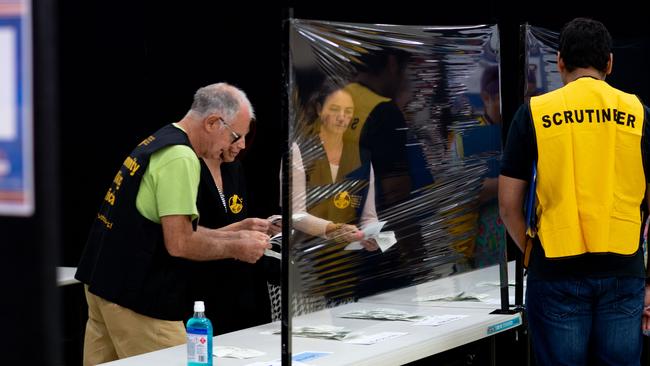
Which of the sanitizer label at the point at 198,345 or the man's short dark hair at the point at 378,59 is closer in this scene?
the sanitizer label at the point at 198,345

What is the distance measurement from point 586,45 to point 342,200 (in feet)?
2.42

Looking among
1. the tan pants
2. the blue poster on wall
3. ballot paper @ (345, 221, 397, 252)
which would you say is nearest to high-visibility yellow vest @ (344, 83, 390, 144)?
ballot paper @ (345, 221, 397, 252)

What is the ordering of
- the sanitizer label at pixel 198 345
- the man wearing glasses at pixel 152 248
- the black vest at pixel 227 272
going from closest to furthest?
the sanitizer label at pixel 198 345 → the man wearing glasses at pixel 152 248 → the black vest at pixel 227 272

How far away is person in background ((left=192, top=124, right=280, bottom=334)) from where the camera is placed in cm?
317

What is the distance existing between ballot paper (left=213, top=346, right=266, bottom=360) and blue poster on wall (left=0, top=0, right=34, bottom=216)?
1.82 metres

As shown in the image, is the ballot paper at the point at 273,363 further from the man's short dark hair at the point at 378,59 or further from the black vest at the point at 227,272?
the man's short dark hair at the point at 378,59

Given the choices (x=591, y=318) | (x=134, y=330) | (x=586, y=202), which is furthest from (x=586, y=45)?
(x=134, y=330)

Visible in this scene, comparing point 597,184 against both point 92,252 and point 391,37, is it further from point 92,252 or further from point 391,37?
point 92,252

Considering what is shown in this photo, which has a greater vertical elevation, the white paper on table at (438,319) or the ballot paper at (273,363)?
the white paper on table at (438,319)

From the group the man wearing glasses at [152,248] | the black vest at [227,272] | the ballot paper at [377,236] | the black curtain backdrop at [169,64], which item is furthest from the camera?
the black curtain backdrop at [169,64]

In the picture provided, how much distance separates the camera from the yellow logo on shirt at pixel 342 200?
2550 mm

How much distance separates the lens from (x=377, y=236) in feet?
9.00

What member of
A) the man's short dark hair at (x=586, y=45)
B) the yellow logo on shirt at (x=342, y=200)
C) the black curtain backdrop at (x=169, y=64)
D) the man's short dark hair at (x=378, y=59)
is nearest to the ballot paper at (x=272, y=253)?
the yellow logo on shirt at (x=342, y=200)

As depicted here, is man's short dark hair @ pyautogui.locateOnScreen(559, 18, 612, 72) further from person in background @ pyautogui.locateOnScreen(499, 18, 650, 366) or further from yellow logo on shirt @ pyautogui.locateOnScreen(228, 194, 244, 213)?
yellow logo on shirt @ pyautogui.locateOnScreen(228, 194, 244, 213)
